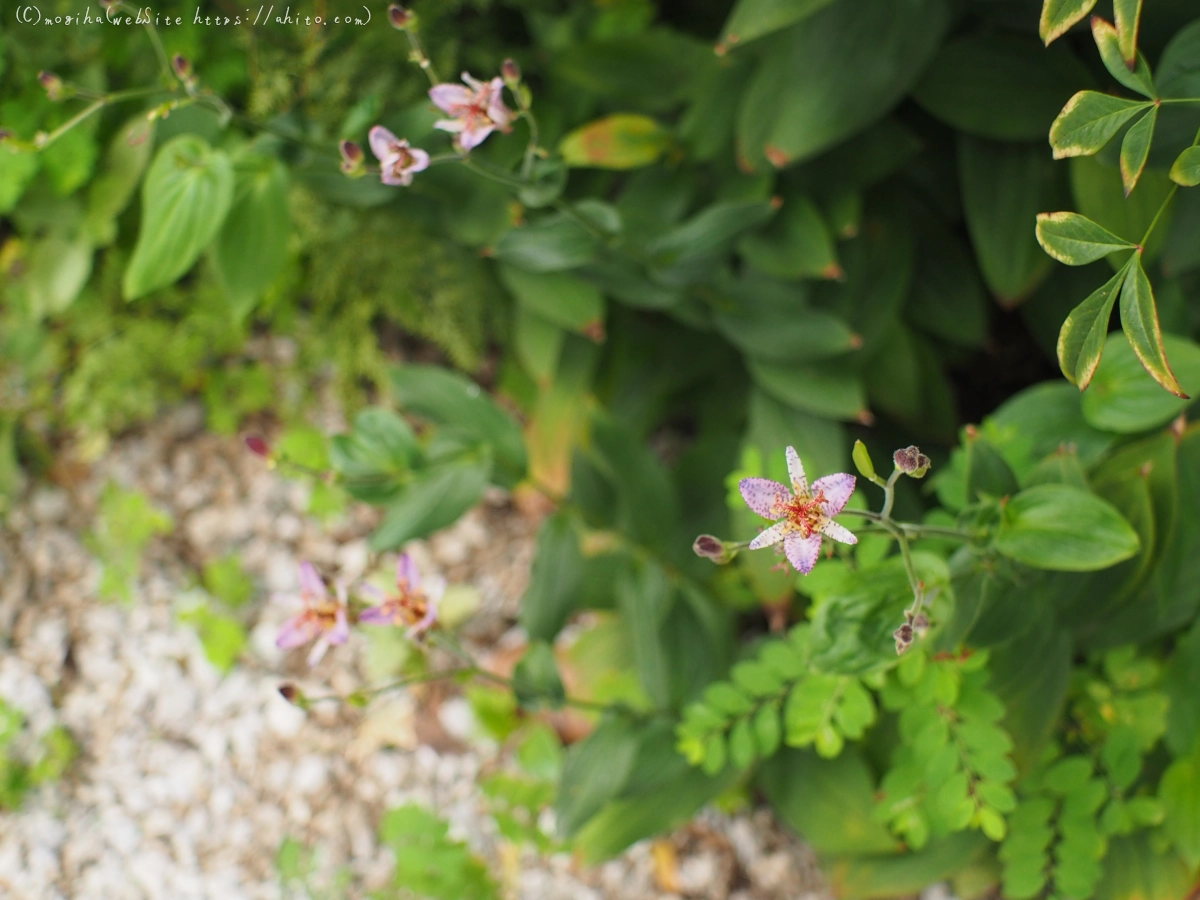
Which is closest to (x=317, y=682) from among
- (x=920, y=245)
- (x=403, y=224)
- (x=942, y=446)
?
(x=403, y=224)

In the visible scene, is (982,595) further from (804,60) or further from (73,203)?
(73,203)

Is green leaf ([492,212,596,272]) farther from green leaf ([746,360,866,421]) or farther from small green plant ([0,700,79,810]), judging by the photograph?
small green plant ([0,700,79,810])

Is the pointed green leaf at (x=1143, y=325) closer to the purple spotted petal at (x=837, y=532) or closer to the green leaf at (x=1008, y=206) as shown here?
the purple spotted petal at (x=837, y=532)

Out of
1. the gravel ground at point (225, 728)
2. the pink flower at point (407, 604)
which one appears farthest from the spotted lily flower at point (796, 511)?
the gravel ground at point (225, 728)

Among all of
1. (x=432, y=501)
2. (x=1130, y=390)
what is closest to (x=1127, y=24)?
(x=1130, y=390)

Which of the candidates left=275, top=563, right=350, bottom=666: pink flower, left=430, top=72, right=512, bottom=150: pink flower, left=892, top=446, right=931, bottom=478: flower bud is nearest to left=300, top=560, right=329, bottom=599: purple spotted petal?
left=275, top=563, right=350, bottom=666: pink flower

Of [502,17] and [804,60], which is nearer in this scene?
[804,60]

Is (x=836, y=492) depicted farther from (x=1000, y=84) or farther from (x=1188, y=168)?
(x=1000, y=84)
